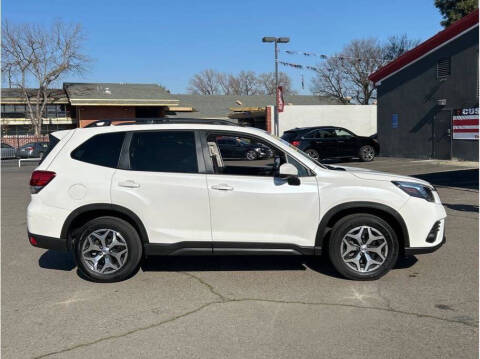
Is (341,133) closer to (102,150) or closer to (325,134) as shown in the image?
(325,134)

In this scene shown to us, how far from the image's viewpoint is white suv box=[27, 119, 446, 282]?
16.0ft

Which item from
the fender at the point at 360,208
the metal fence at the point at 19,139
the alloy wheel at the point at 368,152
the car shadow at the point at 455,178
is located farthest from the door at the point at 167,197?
the metal fence at the point at 19,139

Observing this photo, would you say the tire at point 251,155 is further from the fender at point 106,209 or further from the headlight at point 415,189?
the fender at point 106,209

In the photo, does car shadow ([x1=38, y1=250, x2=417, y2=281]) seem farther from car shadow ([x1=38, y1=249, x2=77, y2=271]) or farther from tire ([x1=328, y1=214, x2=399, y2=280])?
tire ([x1=328, y1=214, x2=399, y2=280])

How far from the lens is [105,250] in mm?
4984

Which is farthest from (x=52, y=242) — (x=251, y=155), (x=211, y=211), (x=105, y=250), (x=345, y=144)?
(x=251, y=155)

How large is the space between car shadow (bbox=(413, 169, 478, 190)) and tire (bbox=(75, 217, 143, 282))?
989 centimetres

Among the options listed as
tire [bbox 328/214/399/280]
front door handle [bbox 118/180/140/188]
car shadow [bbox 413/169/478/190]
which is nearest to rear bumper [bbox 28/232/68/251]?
front door handle [bbox 118/180/140/188]

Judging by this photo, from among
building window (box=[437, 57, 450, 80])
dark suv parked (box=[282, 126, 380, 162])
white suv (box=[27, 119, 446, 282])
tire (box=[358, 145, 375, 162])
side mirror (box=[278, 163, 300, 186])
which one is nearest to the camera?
side mirror (box=[278, 163, 300, 186])

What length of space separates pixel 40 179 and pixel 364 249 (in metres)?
3.63

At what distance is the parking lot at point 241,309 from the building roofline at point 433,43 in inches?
585

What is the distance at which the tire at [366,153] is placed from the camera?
64.6 feet

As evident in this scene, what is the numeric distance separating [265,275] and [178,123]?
2.01 m

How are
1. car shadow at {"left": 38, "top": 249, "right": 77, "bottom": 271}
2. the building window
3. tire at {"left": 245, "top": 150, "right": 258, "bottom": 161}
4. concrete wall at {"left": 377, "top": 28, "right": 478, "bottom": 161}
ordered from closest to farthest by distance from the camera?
car shadow at {"left": 38, "top": 249, "right": 77, "bottom": 271} → concrete wall at {"left": 377, "top": 28, "right": 478, "bottom": 161} → the building window → tire at {"left": 245, "top": 150, "right": 258, "bottom": 161}
